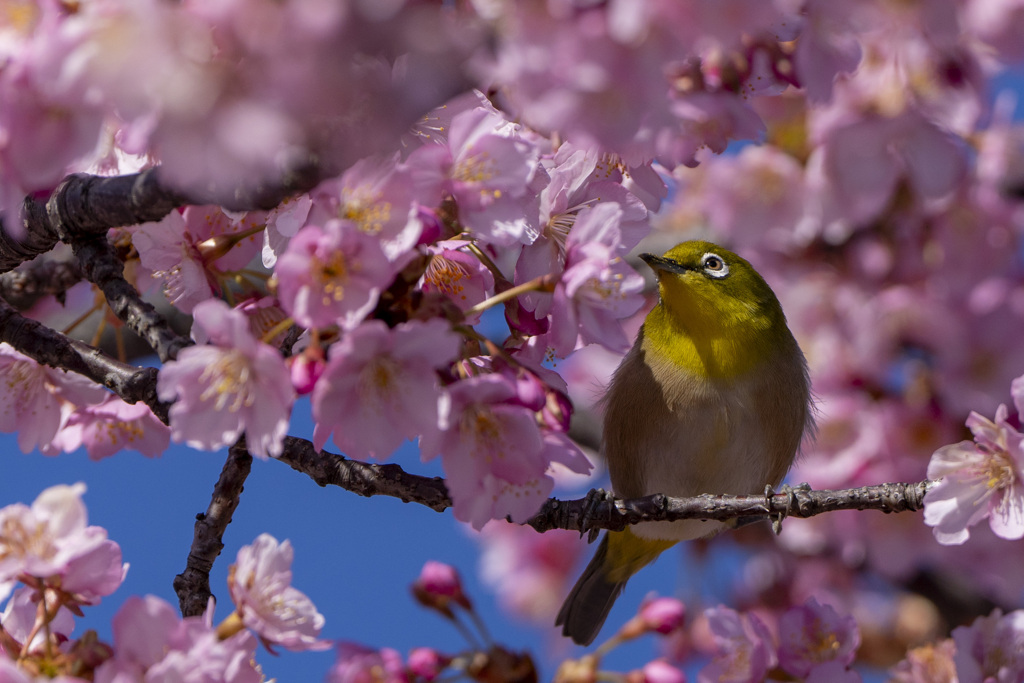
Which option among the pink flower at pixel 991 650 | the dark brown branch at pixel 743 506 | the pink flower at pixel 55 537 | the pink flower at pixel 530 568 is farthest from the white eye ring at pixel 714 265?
the pink flower at pixel 530 568

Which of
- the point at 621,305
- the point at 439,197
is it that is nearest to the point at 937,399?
the point at 621,305

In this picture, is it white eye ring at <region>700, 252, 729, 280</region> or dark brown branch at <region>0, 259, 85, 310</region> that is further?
white eye ring at <region>700, 252, 729, 280</region>

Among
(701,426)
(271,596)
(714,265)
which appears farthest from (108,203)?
(714,265)

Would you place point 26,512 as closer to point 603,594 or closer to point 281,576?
point 281,576

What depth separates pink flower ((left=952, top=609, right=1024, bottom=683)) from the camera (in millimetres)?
2713

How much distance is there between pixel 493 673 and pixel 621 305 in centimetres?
136

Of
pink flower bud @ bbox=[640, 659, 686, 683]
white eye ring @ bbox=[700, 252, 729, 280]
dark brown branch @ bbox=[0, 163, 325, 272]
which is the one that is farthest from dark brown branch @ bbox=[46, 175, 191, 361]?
white eye ring @ bbox=[700, 252, 729, 280]

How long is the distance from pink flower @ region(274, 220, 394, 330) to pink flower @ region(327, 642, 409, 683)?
1462mm

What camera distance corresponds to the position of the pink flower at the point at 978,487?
2.33 metres

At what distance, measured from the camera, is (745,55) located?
96.1 inches

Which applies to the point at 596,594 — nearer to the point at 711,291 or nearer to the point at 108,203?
the point at 711,291

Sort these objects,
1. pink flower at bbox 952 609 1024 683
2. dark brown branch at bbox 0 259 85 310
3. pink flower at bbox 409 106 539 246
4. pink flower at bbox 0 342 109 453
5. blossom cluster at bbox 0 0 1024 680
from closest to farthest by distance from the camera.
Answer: blossom cluster at bbox 0 0 1024 680, pink flower at bbox 409 106 539 246, pink flower at bbox 0 342 109 453, pink flower at bbox 952 609 1024 683, dark brown branch at bbox 0 259 85 310

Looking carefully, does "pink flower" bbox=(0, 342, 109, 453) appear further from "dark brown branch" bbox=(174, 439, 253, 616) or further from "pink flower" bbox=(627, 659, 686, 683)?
"pink flower" bbox=(627, 659, 686, 683)

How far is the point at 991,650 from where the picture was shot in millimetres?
2797
